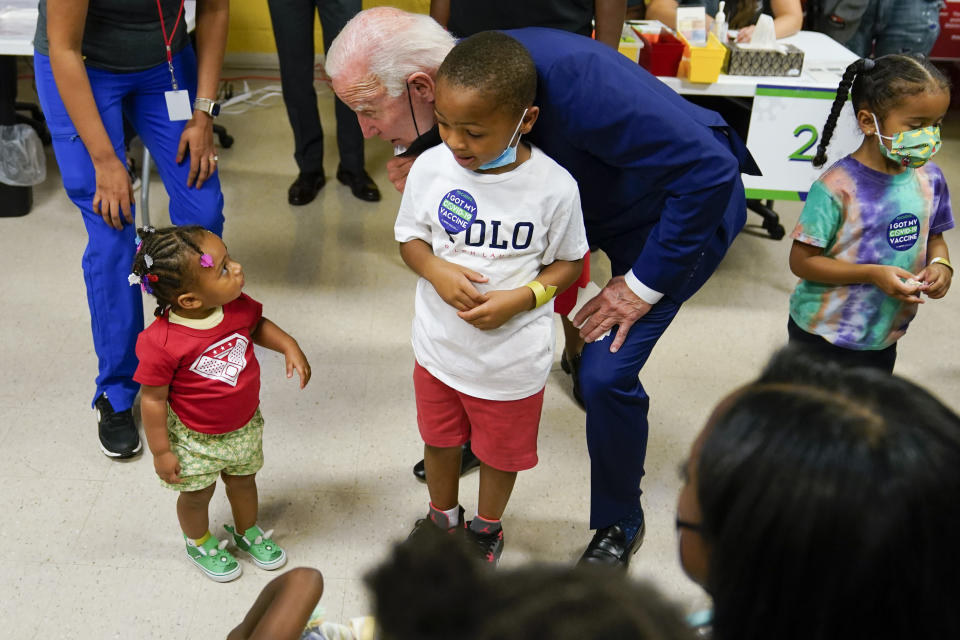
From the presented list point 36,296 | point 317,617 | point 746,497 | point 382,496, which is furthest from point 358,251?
point 746,497

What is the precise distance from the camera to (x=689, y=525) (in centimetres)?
82

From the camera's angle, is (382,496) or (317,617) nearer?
(317,617)

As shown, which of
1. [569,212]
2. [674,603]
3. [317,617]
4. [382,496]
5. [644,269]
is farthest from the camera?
[382,496]

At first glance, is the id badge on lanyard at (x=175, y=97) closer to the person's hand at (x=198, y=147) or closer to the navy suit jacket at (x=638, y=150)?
the person's hand at (x=198, y=147)

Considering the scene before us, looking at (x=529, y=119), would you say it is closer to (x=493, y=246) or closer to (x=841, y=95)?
(x=493, y=246)

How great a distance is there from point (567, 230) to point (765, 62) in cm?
159

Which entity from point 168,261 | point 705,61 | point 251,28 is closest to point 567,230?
point 168,261

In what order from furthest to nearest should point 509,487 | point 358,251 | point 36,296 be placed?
point 358,251 → point 36,296 → point 509,487

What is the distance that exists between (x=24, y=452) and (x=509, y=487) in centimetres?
129

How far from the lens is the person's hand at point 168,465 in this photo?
1.69m

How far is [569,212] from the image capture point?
61.8 inches

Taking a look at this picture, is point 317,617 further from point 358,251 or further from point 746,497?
point 358,251

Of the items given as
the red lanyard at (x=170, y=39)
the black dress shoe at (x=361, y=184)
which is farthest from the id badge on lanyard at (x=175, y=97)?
the black dress shoe at (x=361, y=184)

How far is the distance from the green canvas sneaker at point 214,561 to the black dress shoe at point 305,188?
200 cm
